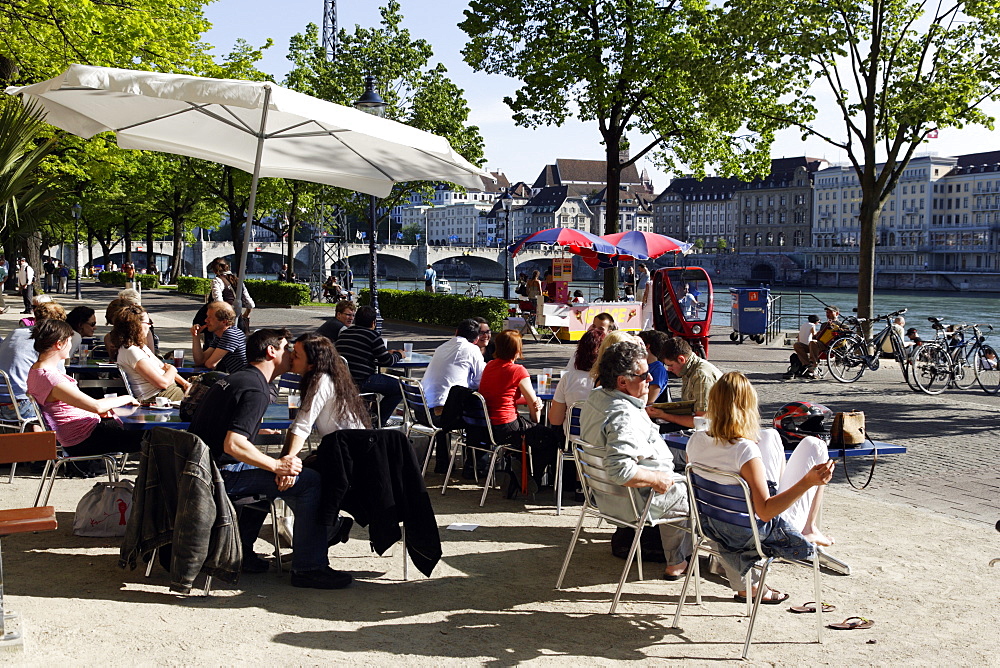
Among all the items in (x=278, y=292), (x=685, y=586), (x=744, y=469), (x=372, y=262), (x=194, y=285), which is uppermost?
(x=372, y=262)

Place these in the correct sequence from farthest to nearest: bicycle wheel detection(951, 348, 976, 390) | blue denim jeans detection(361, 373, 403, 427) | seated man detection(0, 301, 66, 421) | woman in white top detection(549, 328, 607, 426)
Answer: bicycle wheel detection(951, 348, 976, 390) < blue denim jeans detection(361, 373, 403, 427) < seated man detection(0, 301, 66, 421) < woman in white top detection(549, 328, 607, 426)

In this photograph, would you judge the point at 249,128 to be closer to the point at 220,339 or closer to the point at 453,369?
the point at 220,339

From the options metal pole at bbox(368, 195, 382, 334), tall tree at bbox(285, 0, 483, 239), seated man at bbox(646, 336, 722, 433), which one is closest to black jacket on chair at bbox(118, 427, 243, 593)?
seated man at bbox(646, 336, 722, 433)

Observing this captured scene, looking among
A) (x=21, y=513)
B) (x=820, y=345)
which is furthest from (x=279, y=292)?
(x=21, y=513)

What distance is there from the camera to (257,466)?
217 inches

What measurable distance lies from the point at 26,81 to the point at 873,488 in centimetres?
1421

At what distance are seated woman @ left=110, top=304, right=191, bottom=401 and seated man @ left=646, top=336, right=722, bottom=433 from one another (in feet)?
11.3

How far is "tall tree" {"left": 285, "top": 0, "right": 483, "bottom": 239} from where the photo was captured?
3644 cm

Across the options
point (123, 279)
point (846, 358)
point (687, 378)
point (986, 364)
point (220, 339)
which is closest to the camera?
point (687, 378)

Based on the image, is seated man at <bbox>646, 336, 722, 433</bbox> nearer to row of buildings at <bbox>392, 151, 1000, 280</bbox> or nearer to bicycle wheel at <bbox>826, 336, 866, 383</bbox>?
bicycle wheel at <bbox>826, 336, 866, 383</bbox>

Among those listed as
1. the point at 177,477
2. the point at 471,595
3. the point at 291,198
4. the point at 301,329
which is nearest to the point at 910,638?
the point at 471,595

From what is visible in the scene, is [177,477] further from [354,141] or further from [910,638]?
[354,141]

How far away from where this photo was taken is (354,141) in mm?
9406

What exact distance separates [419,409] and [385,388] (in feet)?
1.81
